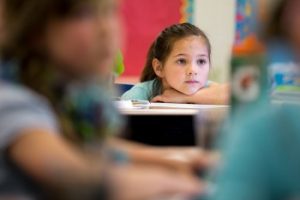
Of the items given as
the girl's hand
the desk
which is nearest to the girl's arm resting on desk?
the girl's hand

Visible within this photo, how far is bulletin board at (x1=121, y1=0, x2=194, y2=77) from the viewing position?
2643 mm

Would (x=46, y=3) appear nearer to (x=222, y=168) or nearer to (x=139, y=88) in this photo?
(x=222, y=168)

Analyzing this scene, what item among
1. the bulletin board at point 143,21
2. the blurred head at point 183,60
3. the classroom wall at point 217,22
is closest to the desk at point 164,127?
the blurred head at point 183,60

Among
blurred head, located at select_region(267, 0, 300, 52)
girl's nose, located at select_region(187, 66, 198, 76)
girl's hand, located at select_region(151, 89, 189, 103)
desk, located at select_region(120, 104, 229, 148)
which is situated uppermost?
blurred head, located at select_region(267, 0, 300, 52)

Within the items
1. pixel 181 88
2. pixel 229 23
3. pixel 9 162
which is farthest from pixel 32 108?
pixel 229 23

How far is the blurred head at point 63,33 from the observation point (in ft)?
1.77

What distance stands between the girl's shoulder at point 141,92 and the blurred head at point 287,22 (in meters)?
1.26

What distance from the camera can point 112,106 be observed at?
2.31ft

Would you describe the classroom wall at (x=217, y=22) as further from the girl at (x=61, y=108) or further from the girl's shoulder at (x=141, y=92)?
the girl at (x=61, y=108)

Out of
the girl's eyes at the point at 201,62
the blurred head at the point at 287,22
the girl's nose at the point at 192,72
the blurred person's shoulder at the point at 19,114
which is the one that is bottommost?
the blurred person's shoulder at the point at 19,114

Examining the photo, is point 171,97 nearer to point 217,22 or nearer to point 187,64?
point 187,64

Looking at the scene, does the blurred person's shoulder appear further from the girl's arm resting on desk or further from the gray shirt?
the girl's arm resting on desk

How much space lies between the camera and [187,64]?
5.64 ft

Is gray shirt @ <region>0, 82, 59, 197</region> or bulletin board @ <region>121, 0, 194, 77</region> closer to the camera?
gray shirt @ <region>0, 82, 59, 197</region>
